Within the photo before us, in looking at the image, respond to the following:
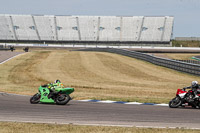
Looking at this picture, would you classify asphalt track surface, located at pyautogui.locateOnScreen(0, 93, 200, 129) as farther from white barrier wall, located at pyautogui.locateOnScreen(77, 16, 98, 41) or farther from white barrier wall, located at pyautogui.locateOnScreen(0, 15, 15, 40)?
white barrier wall, located at pyautogui.locateOnScreen(0, 15, 15, 40)

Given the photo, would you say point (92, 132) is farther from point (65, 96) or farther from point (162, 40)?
point (162, 40)

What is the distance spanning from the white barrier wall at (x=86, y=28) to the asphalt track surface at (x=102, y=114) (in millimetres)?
86292

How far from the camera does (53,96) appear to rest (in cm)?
1420

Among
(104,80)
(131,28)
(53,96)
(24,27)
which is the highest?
(24,27)

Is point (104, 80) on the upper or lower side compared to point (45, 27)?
lower

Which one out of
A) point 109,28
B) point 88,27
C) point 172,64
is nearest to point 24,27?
point 88,27

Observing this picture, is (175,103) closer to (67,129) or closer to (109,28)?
(67,129)

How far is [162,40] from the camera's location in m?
98.8

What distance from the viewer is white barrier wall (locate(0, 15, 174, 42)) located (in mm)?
99625

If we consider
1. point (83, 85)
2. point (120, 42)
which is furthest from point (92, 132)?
point (120, 42)

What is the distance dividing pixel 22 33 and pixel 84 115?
91820 mm

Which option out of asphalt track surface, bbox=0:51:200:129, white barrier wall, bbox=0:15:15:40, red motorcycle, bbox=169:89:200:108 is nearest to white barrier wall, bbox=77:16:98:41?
white barrier wall, bbox=0:15:15:40

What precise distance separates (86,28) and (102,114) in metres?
93.3

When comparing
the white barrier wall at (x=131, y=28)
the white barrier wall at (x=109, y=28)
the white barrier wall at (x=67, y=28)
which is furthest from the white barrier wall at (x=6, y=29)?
the white barrier wall at (x=131, y=28)
